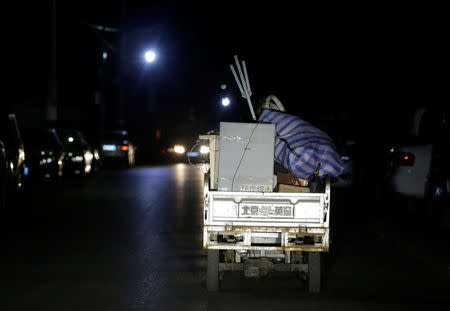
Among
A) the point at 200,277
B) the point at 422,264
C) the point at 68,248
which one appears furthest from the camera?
the point at 68,248

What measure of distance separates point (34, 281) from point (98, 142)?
3002 centimetres

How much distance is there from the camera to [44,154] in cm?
2300

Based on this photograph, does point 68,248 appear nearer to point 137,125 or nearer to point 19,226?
point 19,226

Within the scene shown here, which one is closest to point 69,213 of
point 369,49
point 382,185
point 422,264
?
point 382,185

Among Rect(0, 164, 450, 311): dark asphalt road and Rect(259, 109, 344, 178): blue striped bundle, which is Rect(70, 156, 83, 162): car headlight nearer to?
Rect(0, 164, 450, 311): dark asphalt road

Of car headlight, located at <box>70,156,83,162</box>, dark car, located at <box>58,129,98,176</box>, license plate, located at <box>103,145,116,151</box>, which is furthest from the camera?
license plate, located at <box>103,145,116,151</box>

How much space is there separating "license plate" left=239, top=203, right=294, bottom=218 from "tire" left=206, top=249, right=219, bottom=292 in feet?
1.78

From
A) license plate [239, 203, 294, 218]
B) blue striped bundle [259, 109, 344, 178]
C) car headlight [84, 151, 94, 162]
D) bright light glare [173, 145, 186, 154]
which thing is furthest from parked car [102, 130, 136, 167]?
license plate [239, 203, 294, 218]

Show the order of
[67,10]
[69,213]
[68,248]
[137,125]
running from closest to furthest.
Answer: [68,248] → [69,213] → [67,10] → [137,125]

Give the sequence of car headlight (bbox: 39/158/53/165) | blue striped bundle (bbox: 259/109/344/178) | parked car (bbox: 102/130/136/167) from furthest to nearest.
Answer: parked car (bbox: 102/130/136/167) → car headlight (bbox: 39/158/53/165) → blue striped bundle (bbox: 259/109/344/178)

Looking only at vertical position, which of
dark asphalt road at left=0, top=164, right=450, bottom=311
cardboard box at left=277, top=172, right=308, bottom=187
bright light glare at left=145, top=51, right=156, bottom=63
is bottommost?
dark asphalt road at left=0, top=164, right=450, bottom=311

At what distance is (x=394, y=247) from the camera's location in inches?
464

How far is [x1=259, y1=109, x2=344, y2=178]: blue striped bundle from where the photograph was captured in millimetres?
8000

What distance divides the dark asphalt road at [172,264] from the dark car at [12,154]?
583 millimetres
